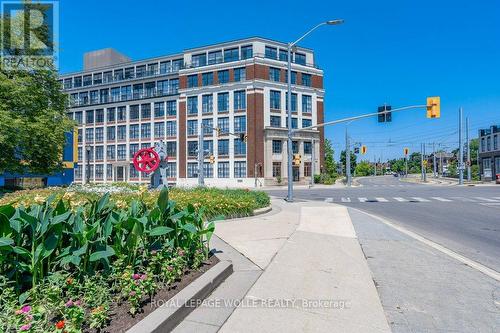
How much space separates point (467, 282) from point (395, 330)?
2599 mm

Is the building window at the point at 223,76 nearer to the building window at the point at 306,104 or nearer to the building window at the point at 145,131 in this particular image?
the building window at the point at 306,104

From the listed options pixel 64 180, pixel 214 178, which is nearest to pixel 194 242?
pixel 64 180

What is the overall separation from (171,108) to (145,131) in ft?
22.5

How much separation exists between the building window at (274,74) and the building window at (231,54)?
6081 mm

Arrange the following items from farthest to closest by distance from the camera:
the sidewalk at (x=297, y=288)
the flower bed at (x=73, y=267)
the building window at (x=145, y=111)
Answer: the building window at (x=145, y=111), the sidewalk at (x=297, y=288), the flower bed at (x=73, y=267)

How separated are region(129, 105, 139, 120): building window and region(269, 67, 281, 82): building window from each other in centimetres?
2666

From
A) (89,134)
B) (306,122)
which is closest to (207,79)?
(306,122)

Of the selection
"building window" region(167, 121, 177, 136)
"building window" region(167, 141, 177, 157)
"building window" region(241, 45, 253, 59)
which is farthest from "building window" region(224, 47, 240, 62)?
"building window" region(167, 141, 177, 157)

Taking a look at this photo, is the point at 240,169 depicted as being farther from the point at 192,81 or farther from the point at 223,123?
the point at 192,81

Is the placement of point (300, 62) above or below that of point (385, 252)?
above

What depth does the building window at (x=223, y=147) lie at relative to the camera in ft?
180

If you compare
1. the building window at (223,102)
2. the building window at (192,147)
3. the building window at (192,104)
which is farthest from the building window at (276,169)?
the building window at (192,104)

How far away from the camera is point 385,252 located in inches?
301

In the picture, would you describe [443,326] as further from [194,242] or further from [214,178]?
[214,178]
